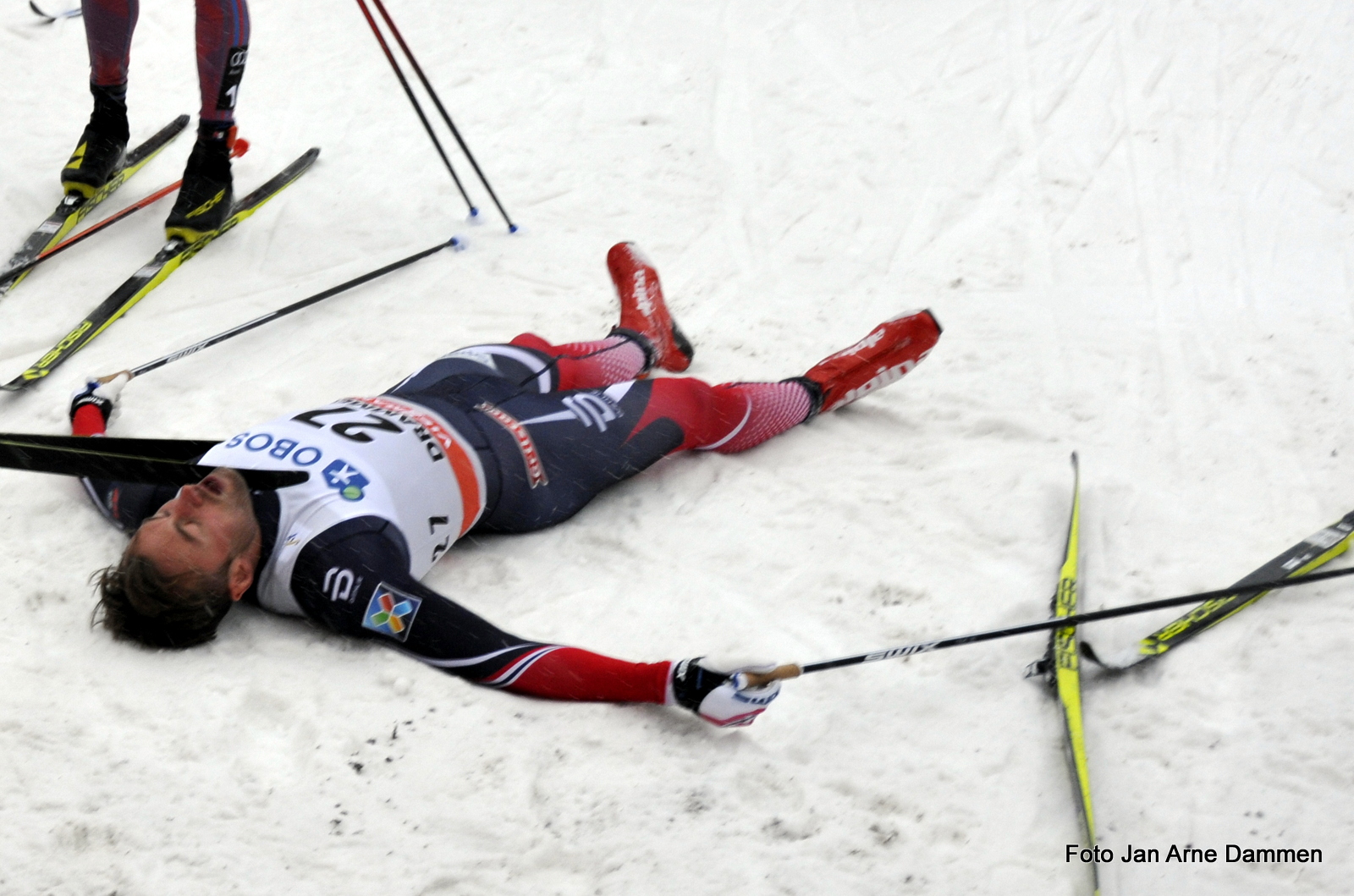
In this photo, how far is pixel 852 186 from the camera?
5.00 metres

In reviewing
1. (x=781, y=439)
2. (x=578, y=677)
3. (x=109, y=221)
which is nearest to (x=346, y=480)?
(x=578, y=677)

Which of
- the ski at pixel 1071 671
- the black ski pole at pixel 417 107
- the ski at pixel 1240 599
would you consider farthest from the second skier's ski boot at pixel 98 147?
the ski at pixel 1240 599

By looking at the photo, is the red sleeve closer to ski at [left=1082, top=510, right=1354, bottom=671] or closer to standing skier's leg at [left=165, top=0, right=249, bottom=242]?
ski at [left=1082, top=510, right=1354, bottom=671]

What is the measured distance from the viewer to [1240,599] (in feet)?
8.90

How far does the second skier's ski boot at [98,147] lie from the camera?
4.56m

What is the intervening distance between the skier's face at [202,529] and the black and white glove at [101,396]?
3.59 ft

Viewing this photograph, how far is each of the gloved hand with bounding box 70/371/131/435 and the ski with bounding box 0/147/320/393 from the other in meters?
0.38

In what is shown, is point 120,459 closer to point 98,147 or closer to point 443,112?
point 443,112

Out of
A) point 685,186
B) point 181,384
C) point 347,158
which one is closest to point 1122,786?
point 181,384

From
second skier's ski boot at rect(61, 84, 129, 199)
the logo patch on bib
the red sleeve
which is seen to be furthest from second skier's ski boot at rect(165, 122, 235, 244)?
the red sleeve

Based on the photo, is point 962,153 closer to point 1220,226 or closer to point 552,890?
point 1220,226

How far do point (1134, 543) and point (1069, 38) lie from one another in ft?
12.4

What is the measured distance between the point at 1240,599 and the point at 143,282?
3.95 meters

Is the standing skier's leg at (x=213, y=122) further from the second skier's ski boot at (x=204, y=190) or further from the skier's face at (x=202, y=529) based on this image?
the skier's face at (x=202, y=529)
